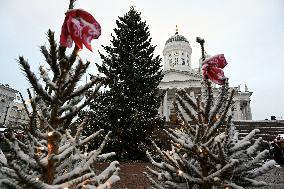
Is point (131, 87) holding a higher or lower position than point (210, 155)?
higher

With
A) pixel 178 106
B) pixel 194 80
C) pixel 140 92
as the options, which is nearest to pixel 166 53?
pixel 194 80

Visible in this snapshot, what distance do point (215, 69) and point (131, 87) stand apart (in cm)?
1314

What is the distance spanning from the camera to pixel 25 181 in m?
2.49

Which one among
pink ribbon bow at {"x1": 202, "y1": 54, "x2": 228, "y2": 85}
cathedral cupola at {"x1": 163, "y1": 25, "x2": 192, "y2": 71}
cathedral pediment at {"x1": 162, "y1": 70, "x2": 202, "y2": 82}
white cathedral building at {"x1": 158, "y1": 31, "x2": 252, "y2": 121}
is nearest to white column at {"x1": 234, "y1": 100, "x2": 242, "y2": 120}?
white cathedral building at {"x1": 158, "y1": 31, "x2": 252, "y2": 121}

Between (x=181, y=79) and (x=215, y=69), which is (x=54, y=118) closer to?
(x=215, y=69)

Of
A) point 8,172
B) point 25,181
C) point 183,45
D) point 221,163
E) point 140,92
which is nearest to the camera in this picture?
point 25,181

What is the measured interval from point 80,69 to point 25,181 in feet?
3.35

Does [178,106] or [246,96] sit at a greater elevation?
[246,96]

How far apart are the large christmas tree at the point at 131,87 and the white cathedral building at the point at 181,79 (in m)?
27.3

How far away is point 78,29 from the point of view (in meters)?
2.86

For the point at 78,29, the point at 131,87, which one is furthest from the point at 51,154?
the point at 131,87

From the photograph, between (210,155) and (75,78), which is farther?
(210,155)

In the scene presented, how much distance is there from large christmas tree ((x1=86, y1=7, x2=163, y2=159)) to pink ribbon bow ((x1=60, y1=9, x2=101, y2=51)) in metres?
11.3

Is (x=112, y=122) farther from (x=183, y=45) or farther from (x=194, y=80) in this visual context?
(x=183, y=45)
